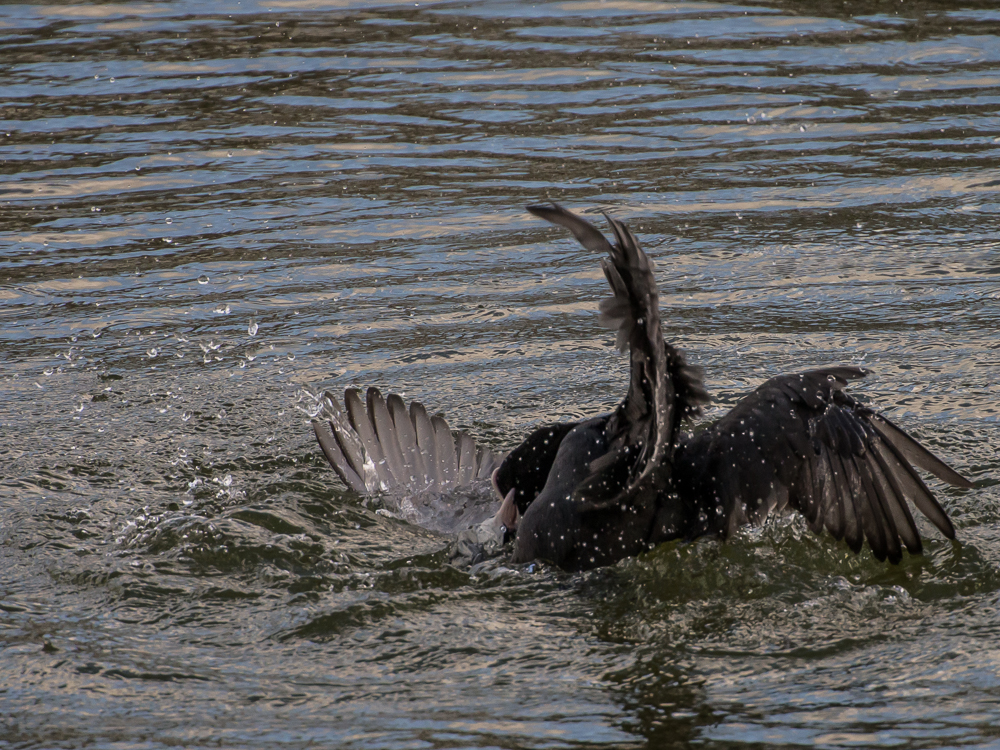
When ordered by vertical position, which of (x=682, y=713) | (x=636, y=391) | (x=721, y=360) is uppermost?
(x=636, y=391)

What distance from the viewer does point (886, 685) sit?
4.14 m

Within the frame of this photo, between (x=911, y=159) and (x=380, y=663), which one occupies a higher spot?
(x=911, y=159)

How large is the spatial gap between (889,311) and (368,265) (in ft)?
10.1

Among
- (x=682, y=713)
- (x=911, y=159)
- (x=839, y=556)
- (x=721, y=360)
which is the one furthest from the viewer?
(x=911, y=159)

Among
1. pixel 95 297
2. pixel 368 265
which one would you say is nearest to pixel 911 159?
pixel 368 265

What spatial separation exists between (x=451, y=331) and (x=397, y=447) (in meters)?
1.41

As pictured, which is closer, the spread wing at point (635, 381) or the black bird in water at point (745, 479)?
the spread wing at point (635, 381)

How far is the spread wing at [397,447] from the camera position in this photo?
5.87 metres

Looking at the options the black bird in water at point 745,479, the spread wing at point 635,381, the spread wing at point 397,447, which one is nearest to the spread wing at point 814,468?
the black bird in water at point 745,479

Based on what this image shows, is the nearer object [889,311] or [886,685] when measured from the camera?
[886,685]

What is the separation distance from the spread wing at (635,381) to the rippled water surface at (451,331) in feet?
1.40

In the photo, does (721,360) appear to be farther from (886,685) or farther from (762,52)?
(762,52)

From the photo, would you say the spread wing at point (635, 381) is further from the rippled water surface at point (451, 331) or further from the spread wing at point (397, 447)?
the spread wing at point (397, 447)

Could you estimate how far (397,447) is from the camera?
19.6ft
